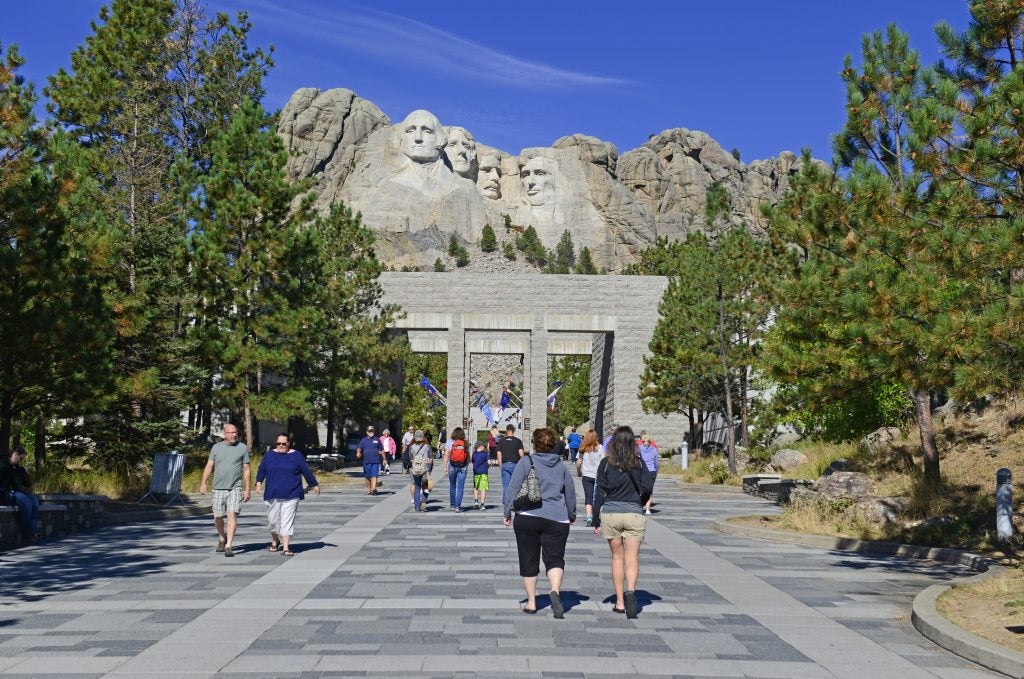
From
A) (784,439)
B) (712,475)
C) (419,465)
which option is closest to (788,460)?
(712,475)

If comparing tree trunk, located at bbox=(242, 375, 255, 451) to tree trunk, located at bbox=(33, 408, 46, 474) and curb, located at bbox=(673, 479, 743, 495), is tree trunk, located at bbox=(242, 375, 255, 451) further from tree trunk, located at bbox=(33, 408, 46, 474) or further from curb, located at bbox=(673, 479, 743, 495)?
curb, located at bbox=(673, 479, 743, 495)

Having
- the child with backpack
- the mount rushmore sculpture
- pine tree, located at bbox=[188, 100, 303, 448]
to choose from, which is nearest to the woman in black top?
the child with backpack

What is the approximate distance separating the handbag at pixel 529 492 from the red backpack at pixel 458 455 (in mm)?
12302

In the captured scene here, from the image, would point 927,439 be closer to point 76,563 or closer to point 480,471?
point 480,471

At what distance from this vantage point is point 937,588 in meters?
10.3

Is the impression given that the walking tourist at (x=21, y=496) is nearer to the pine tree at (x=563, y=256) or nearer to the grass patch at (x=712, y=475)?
the grass patch at (x=712, y=475)

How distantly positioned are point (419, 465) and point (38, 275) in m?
8.07

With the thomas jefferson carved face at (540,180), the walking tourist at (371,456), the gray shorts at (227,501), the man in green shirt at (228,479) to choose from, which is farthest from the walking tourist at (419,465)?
the thomas jefferson carved face at (540,180)

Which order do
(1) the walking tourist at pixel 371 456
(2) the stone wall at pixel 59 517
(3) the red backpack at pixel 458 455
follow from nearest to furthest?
(2) the stone wall at pixel 59 517 → (3) the red backpack at pixel 458 455 → (1) the walking tourist at pixel 371 456

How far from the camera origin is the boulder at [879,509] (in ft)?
54.1

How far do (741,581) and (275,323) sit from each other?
1961 cm

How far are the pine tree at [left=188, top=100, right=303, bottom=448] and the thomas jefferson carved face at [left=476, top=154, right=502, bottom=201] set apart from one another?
476 feet

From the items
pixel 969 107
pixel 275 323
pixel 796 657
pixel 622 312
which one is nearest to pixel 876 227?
pixel 969 107

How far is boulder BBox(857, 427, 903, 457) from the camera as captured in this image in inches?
912
